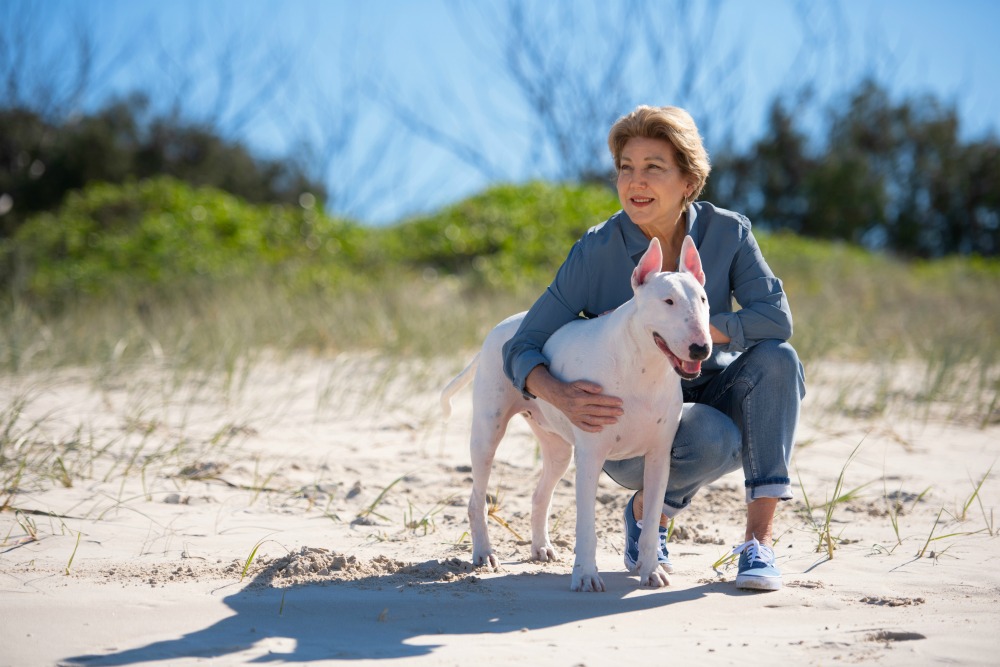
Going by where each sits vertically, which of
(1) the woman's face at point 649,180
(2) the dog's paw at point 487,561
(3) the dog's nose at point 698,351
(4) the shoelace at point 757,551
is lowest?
(2) the dog's paw at point 487,561

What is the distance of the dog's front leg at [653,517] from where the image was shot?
324 centimetres

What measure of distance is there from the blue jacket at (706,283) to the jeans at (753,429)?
0.09m

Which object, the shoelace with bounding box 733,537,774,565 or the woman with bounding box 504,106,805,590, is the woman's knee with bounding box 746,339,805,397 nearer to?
the woman with bounding box 504,106,805,590

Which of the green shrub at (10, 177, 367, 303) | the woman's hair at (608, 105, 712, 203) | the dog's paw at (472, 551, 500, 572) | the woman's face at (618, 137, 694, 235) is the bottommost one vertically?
the dog's paw at (472, 551, 500, 572)

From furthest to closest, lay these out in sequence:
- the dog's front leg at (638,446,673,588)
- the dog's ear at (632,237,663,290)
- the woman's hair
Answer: the woman's hair
the dog's front leg at (638,446,673,588)
the dog's ear at (632,237,663,290)

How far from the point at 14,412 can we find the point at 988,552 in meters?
4.21

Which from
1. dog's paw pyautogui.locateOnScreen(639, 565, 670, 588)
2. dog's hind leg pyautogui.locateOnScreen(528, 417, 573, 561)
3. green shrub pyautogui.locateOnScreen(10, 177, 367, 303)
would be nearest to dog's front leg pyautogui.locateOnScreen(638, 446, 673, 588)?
dog's paw pyautogui.locateOnScreen(639, 565, 670, 588)

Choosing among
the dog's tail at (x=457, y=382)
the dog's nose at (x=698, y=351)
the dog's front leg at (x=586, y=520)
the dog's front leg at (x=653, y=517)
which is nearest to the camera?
the dog's nose at (x=698, y=351)

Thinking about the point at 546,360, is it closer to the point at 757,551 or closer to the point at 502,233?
the point at 757,551

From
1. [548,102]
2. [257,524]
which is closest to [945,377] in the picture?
[257,524]

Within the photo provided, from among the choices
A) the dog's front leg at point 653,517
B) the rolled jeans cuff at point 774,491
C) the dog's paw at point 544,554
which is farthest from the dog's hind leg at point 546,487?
the rolled jeans cuff at point 774,491

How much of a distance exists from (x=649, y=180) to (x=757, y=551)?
1.30 m

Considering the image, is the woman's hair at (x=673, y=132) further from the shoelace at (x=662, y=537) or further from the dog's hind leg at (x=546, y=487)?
the shoelace at (x=662, y=537)

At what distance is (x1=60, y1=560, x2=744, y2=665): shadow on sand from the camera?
2627 mm
